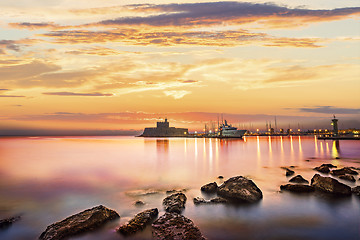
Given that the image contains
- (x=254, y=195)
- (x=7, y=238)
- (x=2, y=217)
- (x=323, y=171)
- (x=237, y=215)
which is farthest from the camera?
(x=323, y=171)

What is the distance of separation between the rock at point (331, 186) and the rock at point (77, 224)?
14.4 m

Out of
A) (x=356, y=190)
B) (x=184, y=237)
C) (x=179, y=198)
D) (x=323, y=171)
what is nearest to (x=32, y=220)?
(x=179, y=198)

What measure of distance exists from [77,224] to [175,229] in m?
4.50

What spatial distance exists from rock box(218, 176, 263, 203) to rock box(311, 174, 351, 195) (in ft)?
15.3

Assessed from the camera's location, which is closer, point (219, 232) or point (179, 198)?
point (219, 232)

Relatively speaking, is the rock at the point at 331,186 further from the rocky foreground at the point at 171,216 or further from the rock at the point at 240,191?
the rock at the point at 240,191

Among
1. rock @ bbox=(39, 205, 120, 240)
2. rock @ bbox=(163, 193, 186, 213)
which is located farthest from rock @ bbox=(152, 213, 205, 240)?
rock @ bbox=(39, 205, 120, 240)

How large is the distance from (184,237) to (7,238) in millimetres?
8300

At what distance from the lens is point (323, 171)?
907 inches

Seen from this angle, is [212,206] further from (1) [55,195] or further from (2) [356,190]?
(1) [55,195]

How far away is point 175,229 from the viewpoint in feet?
29.5

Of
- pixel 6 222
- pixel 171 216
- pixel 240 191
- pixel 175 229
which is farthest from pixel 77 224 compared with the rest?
pixel 240 191

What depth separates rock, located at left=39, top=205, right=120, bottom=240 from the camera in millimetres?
9050

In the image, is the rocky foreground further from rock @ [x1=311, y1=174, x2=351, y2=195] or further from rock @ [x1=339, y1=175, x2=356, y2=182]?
rock @ [x1=339, y1=175, x2=356, y2=182]
